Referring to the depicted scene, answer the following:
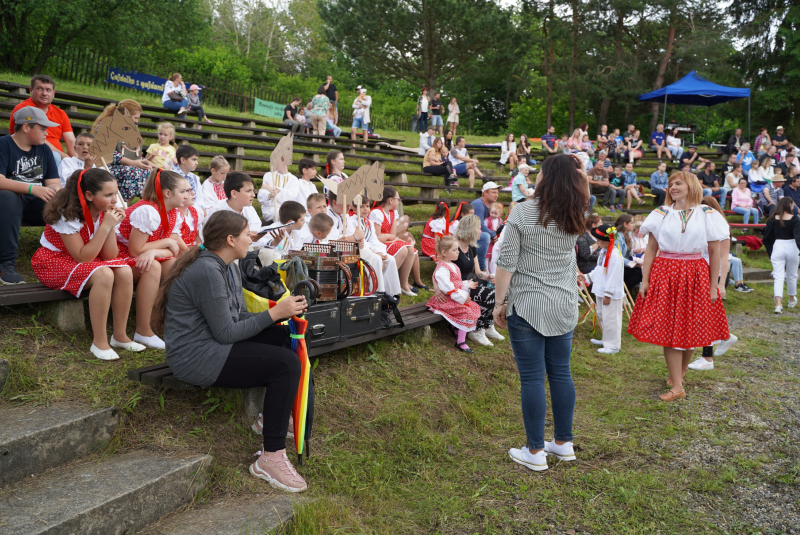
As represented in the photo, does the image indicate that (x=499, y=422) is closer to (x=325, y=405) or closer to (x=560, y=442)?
(x=560, y=442)

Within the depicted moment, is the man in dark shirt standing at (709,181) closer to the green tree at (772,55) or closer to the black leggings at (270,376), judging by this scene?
the green tree at (772,55)

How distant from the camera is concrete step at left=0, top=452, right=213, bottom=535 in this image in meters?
2.21

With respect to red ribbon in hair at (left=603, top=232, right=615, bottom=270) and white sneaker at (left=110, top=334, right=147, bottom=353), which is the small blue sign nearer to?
red ribbon in hair at (left=603, top=232, right=615, bottom=270)

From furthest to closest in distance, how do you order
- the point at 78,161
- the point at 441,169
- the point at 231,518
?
the point at 441,169 → the point at 78,161 → the point at 231,518

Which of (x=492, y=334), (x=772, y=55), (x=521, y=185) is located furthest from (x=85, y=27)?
(x=772, y=55)

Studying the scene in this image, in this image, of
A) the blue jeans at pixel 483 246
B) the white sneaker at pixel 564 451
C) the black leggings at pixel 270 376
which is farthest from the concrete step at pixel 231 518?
the blue jeans at pixel 483 246

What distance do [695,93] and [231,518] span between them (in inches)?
888

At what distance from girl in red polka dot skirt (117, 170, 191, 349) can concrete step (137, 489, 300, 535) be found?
1.48 meters

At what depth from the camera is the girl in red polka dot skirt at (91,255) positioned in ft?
11.6

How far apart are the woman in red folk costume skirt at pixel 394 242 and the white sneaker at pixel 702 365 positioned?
9.56ft

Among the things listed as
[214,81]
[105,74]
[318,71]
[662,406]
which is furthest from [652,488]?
[318,71]

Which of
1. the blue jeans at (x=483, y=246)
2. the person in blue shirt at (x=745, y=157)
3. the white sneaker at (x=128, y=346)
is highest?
the person in blue shirt at (x=745, y=157)

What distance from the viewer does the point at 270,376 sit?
9.61ft

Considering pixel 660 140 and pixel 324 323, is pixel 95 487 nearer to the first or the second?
pixel 324 323
